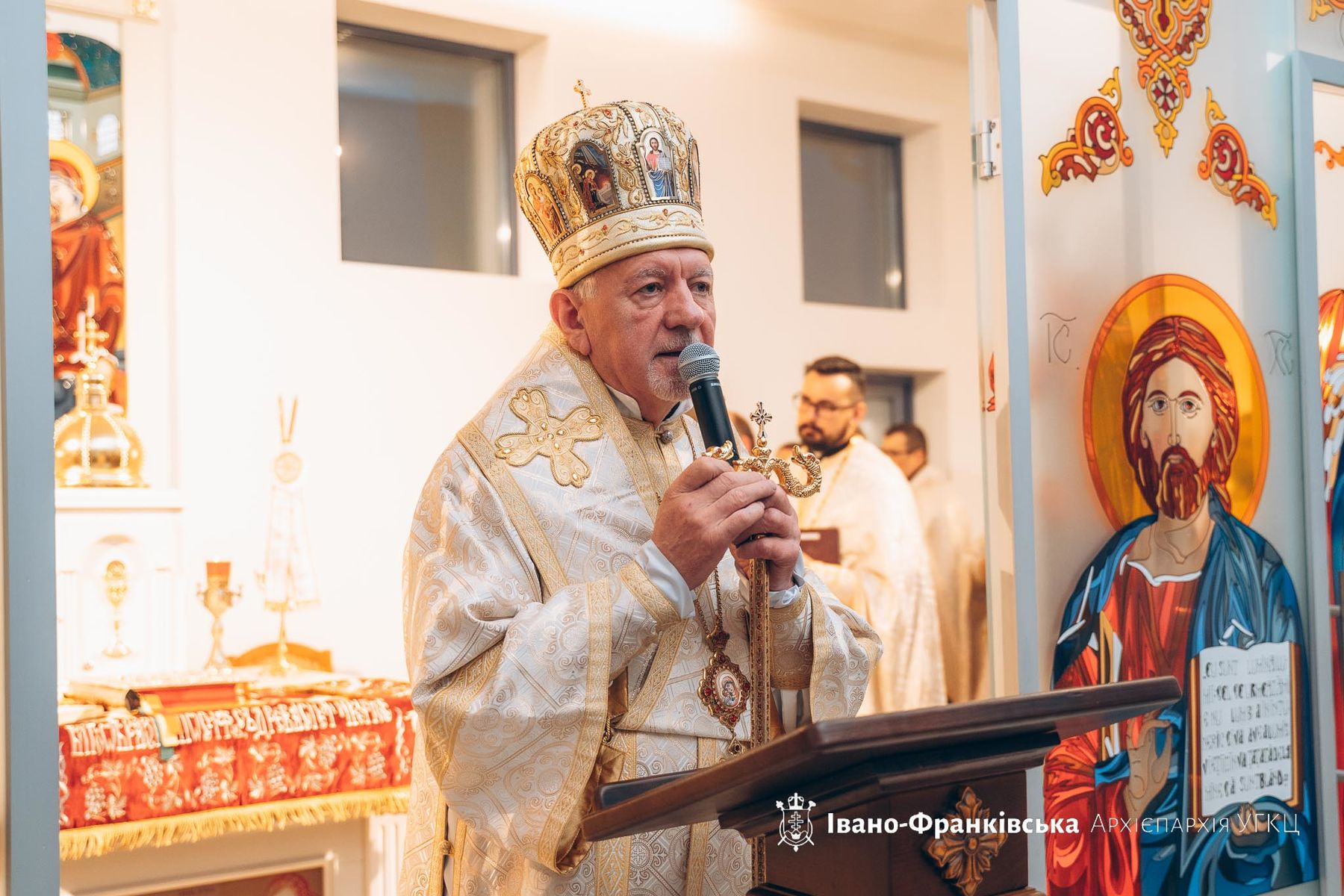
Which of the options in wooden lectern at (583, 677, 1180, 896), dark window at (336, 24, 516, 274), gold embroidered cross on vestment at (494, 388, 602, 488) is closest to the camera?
wooden lectern at (583, 677, 1180, 896)

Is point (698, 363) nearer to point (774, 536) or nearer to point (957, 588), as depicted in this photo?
point (774, 536)

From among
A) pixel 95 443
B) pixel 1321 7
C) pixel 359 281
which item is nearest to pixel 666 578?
pixel 1321 7

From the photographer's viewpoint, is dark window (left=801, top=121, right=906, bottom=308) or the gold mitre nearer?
the gold mitre

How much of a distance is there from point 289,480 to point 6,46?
3.71 metres

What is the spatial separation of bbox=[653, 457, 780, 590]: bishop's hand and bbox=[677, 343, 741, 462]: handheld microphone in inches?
1.7

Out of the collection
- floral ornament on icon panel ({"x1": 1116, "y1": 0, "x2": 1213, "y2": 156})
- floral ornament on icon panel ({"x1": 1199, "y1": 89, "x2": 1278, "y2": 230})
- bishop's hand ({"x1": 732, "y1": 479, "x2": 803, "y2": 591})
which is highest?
floral ornament on icon panel ({"x1": 1116, "y1": 0, "x2": 1213, "y2": 156})

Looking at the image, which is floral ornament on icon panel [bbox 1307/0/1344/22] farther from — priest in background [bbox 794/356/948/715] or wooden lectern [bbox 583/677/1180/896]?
priest in background [bbox 794/356/948/715]

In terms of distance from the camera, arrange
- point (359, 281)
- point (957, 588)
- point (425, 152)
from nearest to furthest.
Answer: point (359, 281) < point (425, 152) < point (957, 588)

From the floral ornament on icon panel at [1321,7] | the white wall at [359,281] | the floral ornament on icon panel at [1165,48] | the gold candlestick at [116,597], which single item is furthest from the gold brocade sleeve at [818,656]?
→ the white wall at [359,281]

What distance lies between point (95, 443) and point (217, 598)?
0.70 metres

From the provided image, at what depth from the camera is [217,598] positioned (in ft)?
16.3

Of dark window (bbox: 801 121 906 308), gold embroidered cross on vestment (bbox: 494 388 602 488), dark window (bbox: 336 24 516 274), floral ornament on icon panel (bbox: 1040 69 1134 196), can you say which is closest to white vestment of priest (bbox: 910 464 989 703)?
dark window (bbox: 801 121 906 308)

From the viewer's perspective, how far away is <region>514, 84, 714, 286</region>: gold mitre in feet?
7.82

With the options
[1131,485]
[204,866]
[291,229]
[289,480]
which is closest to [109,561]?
[289,480]
